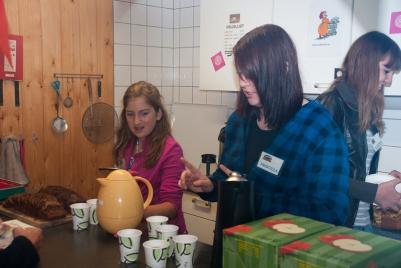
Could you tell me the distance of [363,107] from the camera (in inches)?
65.3

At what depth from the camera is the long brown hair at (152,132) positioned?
161 centimetres

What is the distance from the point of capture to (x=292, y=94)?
3.89 ft

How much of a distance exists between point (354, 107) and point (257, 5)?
29.0 inches

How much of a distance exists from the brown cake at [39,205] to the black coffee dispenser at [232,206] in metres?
0.63

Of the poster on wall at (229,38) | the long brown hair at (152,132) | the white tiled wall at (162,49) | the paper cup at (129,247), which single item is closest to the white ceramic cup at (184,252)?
the paper cup at (129,247)

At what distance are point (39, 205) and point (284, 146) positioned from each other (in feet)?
2.58

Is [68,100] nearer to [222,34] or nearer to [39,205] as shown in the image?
[222,34]

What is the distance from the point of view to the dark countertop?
1.03m

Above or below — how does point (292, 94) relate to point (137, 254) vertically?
above

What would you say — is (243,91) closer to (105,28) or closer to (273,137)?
(273,137)

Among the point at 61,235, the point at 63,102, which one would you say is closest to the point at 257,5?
the point at 63,102

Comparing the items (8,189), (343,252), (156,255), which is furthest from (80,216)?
(343,252)

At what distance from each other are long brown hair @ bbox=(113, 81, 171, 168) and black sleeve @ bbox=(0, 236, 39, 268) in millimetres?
636

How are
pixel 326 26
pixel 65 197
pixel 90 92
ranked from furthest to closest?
1. pixel 90 92
2. pixel 326 26
3. pixel 65 197
